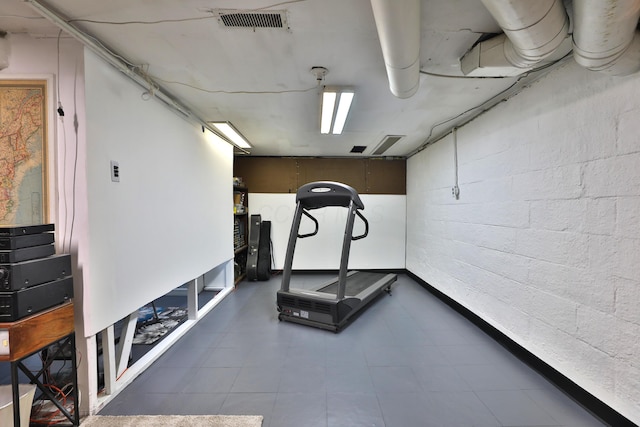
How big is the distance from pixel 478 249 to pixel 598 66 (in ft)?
7.03

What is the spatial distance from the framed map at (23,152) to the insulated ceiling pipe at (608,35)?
3.19 metres

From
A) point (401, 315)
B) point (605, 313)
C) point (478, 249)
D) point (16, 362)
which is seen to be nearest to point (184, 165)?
point (16, 362)

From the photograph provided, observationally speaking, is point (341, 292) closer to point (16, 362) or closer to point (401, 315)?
point (401, 315)

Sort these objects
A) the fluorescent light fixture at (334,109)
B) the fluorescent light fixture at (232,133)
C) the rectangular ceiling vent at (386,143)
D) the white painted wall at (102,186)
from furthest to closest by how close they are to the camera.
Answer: the rectangular ceiling vent at (386,143) < the fluorescent light fixture at (232,133) < the fluorescent light fixture at (334,109) < the white painted wall at (102,186)

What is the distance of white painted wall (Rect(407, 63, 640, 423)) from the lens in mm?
1601

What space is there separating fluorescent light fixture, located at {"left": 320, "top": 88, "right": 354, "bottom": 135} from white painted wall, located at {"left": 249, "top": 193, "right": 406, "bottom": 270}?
7.96ft

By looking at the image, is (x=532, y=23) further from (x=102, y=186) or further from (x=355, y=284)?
(x=355, y=284)

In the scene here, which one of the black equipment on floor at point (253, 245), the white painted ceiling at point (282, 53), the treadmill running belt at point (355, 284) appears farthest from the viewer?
the black equipment on floor at point (253, 245)

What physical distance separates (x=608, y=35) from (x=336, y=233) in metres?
4.75

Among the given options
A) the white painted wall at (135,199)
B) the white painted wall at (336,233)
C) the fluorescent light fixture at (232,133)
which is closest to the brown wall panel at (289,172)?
the white painted wall at (336,233)

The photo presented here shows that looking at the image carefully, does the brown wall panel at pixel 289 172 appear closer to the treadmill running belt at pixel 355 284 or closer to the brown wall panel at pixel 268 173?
the brown wall panel at pixel 268 173

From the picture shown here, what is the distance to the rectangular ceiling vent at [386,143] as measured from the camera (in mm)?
4137

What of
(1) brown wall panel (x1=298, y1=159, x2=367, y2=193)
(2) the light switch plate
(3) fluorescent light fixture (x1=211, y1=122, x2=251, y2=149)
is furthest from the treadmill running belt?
(2) the light switch plate

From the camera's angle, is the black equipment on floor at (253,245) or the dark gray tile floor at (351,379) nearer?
the dark gray tile floor at (351,379)
